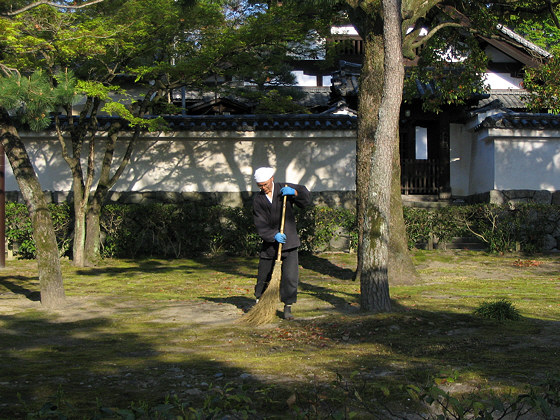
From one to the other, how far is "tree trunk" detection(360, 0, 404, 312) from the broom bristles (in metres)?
1.00

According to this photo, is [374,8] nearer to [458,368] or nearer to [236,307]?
[236,307]

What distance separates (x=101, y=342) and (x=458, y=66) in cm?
979

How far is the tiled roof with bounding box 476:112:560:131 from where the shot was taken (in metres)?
15.6

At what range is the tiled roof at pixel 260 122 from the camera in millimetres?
15422

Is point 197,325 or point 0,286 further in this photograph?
point 0,286

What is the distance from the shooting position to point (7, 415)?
11.8 ft

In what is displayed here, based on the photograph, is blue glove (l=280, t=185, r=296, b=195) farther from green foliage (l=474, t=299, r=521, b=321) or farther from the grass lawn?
green foliage (l=474, t=299, r=521, b=321)

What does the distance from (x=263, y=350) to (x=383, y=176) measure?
245 centimetres

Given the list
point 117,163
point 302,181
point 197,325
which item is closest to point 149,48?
point 117,163

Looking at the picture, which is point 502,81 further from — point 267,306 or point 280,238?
point 267,306

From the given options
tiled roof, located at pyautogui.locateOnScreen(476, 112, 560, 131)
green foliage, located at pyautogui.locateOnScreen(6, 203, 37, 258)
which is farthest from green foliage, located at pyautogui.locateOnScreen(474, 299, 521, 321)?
green foliage, located at pyautogui.locateOnScreen(6, 203, 37, 258)

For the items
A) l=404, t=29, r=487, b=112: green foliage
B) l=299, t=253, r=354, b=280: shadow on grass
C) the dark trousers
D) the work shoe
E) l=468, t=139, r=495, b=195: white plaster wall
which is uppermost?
l=404, t=29, r=487, b=112: green foliage

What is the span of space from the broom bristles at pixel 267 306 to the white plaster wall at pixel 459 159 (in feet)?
41.4

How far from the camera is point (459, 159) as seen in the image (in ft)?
59.6
